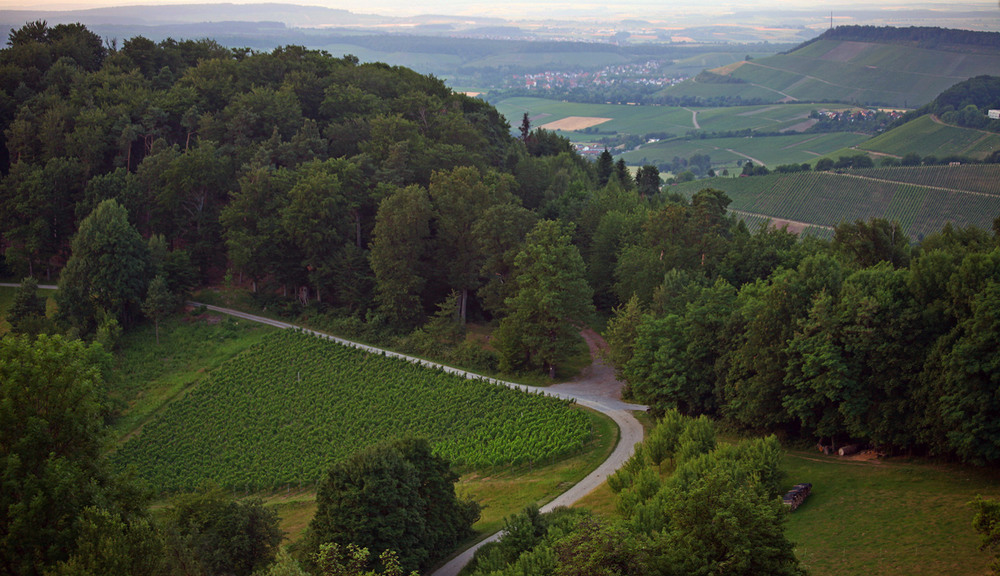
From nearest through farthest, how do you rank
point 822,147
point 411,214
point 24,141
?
point 411,214
point 24,141
point 822,147

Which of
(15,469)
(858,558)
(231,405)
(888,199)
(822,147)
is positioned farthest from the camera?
(822,147)

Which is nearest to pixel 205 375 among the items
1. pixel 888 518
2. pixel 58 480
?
pixel 58 480

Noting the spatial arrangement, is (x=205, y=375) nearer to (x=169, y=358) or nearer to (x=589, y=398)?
(x=169, y=358)

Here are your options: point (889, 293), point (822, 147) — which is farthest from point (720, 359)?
point (822, 147)

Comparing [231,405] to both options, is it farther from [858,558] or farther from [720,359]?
[858,558]

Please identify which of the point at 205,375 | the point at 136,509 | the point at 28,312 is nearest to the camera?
the point at 136,509
